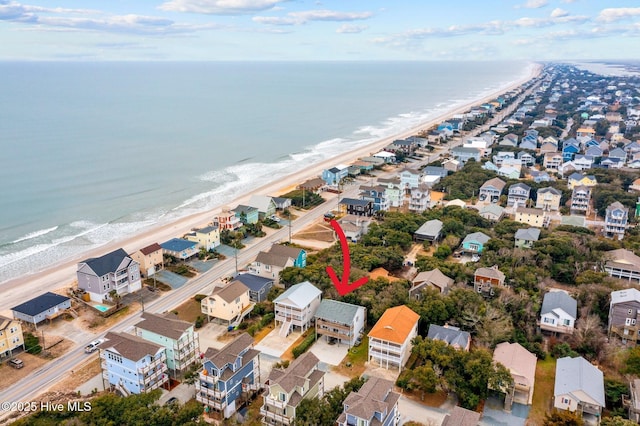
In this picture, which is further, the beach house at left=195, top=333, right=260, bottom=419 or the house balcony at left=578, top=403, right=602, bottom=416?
the house balcony at left=578, top=403, right=602, bottom=416

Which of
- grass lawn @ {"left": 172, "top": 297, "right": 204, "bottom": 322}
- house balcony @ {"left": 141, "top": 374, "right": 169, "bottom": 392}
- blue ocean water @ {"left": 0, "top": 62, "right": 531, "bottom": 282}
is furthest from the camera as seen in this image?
blue ocean water @ {"left": 0, "top": 62, "right": 531, "bottom": 282}

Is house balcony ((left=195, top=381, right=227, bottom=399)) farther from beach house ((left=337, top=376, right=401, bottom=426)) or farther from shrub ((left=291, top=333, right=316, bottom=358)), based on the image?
shrub ((left=291, top=333, right=316, bottom=358))

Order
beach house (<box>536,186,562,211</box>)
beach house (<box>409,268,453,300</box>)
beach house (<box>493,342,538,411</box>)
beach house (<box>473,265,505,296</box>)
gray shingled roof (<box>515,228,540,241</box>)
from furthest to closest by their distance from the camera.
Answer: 1. beach house (<box>536,186,562,211</box>)
2. gray shingled roof (<box>515,228,540,241</box>)
3. beach house (<box>473,265,505,296</box>)
4. beach house (<box>409,268,453,300</box>)
5. beach house (<box>493,342,538,411</box>)

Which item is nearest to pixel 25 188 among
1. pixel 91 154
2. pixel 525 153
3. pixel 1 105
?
pixel 91 154

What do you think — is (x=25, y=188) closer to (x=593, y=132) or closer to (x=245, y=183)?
(x=245, y=183)

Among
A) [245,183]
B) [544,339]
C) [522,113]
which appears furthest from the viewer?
[522,113]

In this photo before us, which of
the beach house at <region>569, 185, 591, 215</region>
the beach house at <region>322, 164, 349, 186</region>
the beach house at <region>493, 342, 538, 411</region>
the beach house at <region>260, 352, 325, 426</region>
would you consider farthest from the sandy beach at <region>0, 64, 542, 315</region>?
the beach house at <region>569, 185, 591, 215</region>

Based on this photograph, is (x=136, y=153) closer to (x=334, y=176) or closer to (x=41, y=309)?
(x=334, y=176)
